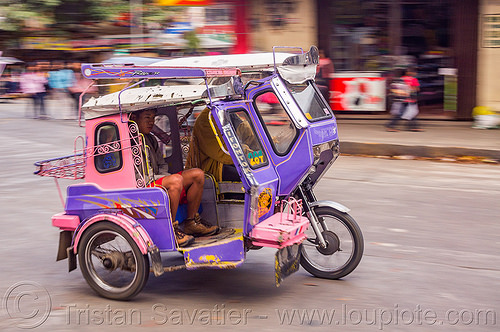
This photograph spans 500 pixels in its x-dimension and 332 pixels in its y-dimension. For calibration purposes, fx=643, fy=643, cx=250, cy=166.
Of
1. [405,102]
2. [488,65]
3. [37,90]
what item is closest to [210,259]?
[405,102]

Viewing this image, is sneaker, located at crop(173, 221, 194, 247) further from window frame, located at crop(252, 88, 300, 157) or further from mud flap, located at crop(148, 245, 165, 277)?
window frame, located at crop(252, 88, 300, 157)

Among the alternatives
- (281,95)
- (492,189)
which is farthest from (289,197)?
(492,189)

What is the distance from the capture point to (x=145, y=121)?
5.92 metres

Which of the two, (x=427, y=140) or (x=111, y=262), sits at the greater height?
(x=111, y=262)

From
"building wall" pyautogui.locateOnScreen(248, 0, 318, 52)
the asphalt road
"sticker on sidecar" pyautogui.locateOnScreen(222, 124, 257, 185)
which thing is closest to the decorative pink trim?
the asphalt road

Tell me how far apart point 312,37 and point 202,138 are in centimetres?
1219

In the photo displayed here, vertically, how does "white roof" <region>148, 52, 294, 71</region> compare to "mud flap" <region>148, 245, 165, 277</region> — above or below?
above

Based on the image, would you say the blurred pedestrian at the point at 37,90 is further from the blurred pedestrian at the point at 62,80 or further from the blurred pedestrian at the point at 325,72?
the blurred pedestrian at the point at 325,72

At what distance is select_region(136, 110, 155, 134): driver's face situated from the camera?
→ 232 inches

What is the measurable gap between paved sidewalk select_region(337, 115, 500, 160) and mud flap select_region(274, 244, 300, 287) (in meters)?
8.01

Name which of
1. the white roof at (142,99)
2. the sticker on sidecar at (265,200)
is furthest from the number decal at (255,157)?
the white roof at (142,99)

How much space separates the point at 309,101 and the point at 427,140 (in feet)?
27.5

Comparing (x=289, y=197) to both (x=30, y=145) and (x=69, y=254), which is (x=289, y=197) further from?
(x=30, y=145)

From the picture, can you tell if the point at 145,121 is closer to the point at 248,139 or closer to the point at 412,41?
the point at 248,139
